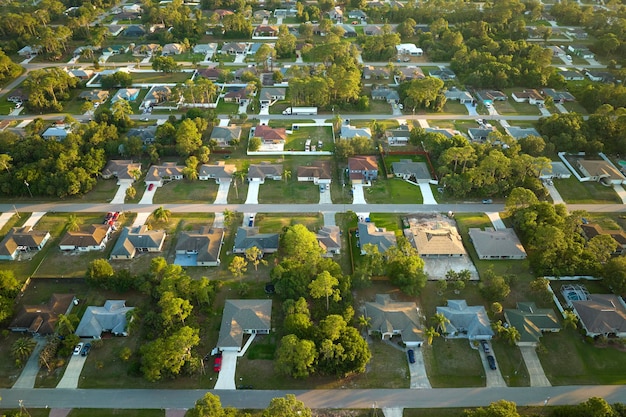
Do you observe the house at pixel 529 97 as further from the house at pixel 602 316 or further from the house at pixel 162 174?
the house at pixel 162 174

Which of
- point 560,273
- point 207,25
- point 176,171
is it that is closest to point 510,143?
point 560,273

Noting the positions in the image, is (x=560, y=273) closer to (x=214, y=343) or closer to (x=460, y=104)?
(x=214, y=343)

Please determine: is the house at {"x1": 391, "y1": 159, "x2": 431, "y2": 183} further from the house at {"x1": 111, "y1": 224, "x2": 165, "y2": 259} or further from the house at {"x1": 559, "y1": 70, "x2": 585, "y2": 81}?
the house at {"x1": 559, "y1": 70, "x2": 585, "y2": 81}

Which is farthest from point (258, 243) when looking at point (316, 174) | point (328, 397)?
point (328, 397)

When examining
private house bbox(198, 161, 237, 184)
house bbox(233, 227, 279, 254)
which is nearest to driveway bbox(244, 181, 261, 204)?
private house bbox(198, 161, 237, 184)

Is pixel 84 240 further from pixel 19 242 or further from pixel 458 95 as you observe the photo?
pixel 458 95
